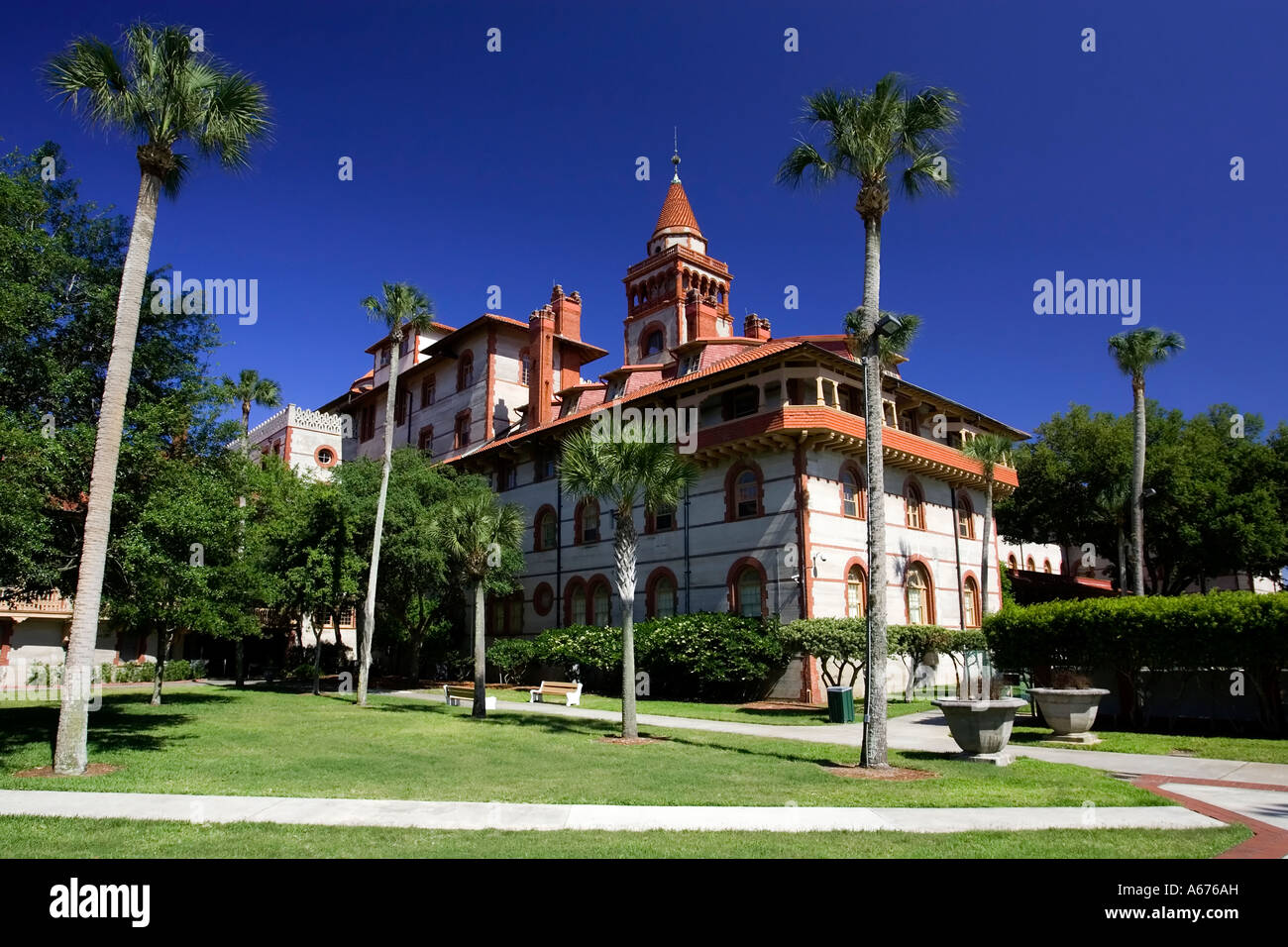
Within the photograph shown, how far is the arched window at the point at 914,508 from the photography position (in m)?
33.2

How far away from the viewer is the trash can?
72.4 ft

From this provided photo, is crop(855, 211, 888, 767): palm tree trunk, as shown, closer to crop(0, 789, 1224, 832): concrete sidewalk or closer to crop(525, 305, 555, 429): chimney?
crop(0, 789, 1224, 832): concrete sidewalk

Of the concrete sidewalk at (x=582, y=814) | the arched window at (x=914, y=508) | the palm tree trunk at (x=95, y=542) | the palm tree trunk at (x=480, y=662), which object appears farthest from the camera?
the arched window at (x=914, y=508)

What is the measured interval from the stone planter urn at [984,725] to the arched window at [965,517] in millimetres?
23420

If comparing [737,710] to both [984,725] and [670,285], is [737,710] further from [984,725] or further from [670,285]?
[670,285]

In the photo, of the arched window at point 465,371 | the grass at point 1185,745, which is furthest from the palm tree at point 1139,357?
the arched window at point 465,371

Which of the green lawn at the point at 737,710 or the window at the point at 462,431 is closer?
the green lawn at the point at 737,710

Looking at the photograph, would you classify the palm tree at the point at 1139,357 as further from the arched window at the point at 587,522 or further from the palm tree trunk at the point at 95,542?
the palm tree trunk at the point at 95,542

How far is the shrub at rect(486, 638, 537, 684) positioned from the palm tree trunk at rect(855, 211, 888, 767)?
22.8 metres

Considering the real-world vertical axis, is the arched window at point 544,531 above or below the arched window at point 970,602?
above

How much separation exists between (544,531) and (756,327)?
50.8 ft

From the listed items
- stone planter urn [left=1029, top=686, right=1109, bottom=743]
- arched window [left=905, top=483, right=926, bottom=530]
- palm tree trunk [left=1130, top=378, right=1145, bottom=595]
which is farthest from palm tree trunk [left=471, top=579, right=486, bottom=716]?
palm tree trunk [left=1130, top=378, right=1145, bottom=595]

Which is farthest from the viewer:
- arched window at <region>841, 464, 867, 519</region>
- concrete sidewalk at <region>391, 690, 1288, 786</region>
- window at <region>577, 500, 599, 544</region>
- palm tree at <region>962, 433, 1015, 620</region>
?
window at <region>577, 500, 599, 544</region>
